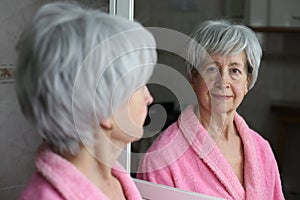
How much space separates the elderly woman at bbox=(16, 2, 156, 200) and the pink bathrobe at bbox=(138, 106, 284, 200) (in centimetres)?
33

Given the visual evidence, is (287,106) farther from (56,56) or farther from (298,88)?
(56,56)

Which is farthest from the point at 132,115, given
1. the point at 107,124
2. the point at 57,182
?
the point at 57,182

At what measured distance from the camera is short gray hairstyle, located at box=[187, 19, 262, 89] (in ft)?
3.40

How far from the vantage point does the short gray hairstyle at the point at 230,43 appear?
1036 millimetres

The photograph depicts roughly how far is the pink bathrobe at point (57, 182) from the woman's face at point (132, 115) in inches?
3.7

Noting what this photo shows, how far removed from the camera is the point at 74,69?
728 millimetres

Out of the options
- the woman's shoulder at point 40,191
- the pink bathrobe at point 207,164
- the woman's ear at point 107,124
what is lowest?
the pink bathrobe at point 207,164

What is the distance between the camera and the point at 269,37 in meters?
1.05

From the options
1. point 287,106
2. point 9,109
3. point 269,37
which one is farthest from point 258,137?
point 9,109

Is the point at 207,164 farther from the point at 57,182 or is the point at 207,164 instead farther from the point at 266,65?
the point at 57,182

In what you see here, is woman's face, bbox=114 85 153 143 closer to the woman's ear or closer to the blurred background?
the woman's ear

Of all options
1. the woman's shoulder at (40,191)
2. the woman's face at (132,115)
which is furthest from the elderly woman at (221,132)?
the woman's shoulder at (40,191)

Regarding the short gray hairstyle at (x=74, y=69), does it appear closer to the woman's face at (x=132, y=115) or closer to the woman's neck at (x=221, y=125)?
the woman's face at (x=132, y=115)

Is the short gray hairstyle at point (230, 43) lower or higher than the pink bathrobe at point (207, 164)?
higher
